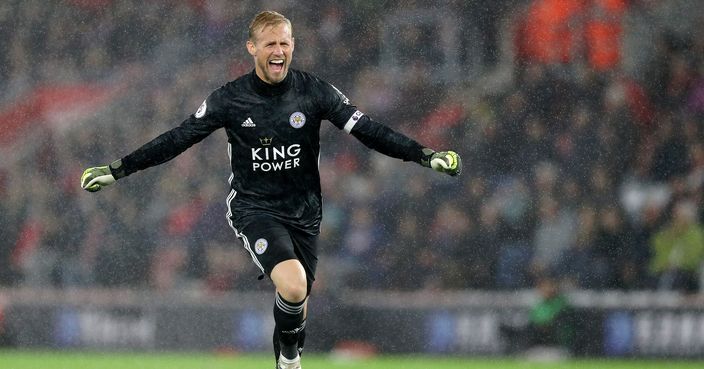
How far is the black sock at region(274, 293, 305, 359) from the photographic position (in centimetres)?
793

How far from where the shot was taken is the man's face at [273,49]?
7906 mm

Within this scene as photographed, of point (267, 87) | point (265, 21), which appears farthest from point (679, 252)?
point (265, 21)

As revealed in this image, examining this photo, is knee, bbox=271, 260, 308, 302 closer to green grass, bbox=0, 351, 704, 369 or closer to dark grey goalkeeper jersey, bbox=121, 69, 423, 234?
dark grey goalkeeper jersey, bbox=121, 69, 423, 234

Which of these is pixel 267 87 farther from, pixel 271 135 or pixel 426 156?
pixel 426 156

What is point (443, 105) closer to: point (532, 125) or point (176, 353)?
point (532, 125)

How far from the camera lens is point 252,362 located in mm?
13312

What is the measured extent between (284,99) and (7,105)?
9.40 m

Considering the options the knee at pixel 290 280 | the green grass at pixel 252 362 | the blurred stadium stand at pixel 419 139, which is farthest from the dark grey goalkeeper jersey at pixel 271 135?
the blurred stadium stand at pixel 419 139

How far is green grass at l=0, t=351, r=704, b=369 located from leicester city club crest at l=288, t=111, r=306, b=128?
4.86 m

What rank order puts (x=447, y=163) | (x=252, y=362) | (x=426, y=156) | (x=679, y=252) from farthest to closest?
1. (x=679, y=252)
2. (x=252, y=362)
3. (x=426, y=156)
4. (x=447, y=163)

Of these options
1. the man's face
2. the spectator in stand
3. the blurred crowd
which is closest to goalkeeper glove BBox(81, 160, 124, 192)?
the man's face

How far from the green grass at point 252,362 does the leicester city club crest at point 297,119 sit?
4.86 metres

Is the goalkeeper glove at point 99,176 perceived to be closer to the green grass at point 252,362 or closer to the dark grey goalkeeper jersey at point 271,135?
the dark grey goalkeeper jersey at point 271,135

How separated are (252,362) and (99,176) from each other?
559 centimetres
